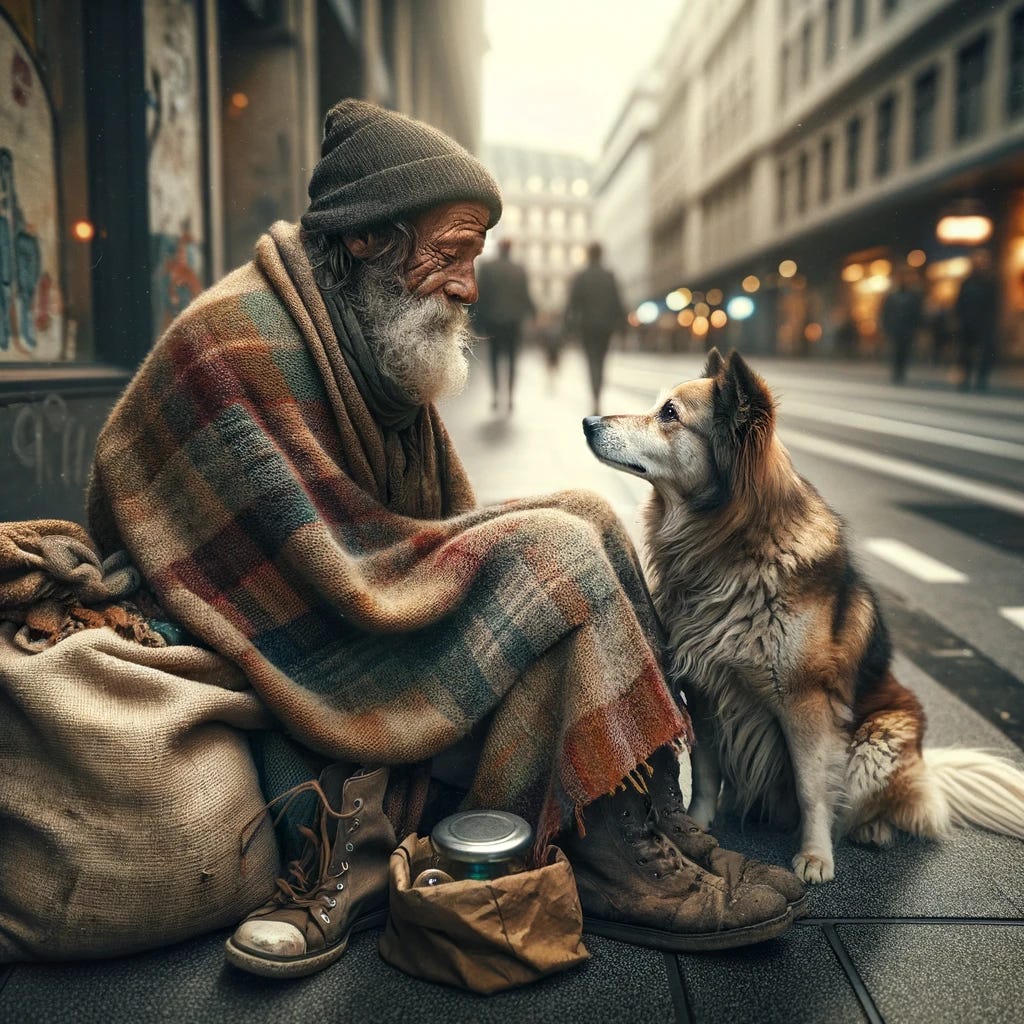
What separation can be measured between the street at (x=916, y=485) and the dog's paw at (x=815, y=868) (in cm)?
85

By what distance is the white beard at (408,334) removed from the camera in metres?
2.30

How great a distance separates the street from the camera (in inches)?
153

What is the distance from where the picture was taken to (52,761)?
1.80 metres

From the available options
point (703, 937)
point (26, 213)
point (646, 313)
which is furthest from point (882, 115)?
point (646, 313)

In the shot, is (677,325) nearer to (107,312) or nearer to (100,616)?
(107,312)

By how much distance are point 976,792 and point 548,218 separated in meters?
8.57

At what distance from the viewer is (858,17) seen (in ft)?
16.0

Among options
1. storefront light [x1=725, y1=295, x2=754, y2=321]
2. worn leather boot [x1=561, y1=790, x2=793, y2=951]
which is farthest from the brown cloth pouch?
storefront light [x1=725, y1=295, x2=754, y2=321]

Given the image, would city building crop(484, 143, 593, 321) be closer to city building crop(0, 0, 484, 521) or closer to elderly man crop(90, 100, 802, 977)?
city building crop(0, 0, 484, 521)

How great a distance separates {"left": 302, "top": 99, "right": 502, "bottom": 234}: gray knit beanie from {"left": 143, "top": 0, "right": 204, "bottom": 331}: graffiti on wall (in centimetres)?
290

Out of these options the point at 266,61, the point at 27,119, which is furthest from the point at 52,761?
the point at 266,61

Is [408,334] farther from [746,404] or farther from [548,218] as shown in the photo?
[548,218]

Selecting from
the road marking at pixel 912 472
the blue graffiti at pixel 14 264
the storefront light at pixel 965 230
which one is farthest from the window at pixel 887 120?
the blue graffiti at pixel 14 264

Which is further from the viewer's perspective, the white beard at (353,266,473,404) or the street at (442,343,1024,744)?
the street at (442,343,1024,744)
